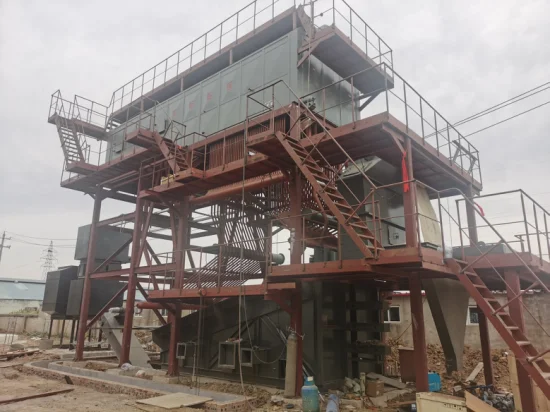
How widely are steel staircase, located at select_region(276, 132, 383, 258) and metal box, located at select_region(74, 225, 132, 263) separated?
1223 cm

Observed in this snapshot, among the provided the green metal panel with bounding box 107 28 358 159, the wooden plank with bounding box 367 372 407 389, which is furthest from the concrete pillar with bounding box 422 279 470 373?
the green metal panel with bounding box 107 28 358 159

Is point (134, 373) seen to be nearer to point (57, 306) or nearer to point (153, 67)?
point (57, 306)

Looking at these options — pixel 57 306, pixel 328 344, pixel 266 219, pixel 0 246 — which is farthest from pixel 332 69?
pixel 0 246

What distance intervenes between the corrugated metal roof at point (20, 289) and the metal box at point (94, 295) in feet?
147

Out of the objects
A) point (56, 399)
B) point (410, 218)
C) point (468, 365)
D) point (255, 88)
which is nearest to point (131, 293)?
point (56, 399)

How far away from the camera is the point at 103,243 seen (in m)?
19.9

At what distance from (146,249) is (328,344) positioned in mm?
8967

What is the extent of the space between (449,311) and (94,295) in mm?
15554

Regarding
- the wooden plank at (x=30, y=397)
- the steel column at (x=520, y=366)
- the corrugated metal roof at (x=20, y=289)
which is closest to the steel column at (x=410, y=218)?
the steel column at (x=520, y=366)

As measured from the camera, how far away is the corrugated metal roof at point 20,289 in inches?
2232

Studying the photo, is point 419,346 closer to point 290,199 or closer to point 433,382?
point 433,382

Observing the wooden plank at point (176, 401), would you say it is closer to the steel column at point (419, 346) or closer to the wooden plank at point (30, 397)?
the wooden plank at point (30, 397)

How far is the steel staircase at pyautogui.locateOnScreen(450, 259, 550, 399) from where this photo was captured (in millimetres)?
6527

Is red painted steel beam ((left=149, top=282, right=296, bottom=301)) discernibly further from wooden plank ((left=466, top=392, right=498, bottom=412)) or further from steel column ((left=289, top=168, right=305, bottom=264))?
wooden plank ((left=466, top=392, right=498, bottom=412))
